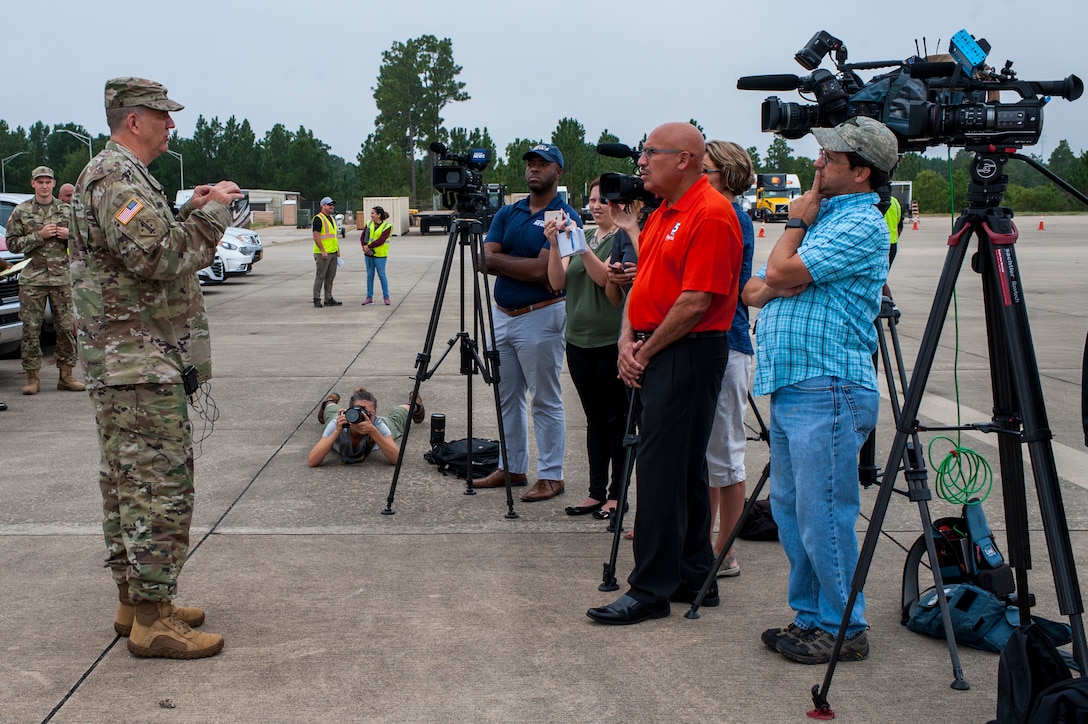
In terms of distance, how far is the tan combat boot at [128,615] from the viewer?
4.03 meters

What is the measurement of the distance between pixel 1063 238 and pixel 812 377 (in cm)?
3589

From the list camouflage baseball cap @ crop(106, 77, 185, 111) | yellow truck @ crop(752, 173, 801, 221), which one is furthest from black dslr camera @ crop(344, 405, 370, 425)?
yellow truck @ crop(752, 173, 801, 221)

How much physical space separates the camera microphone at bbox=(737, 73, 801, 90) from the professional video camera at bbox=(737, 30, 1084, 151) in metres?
0.19

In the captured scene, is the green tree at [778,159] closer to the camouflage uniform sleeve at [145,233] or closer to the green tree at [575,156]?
the green tree at [575,156]

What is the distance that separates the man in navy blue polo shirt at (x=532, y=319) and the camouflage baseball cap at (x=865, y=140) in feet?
7.66

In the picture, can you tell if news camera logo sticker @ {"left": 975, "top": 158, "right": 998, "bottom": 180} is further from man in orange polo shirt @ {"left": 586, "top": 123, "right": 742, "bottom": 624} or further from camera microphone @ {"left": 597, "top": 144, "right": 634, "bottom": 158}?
camera microphone @ {"left": 597, "top": 144, "right": 634, "bottom": 158}

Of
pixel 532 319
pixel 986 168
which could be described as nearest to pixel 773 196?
pixel 532 319

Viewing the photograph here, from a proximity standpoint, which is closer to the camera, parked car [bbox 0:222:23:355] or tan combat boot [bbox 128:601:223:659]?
tan combat boot [bbox 128:601:223:659]

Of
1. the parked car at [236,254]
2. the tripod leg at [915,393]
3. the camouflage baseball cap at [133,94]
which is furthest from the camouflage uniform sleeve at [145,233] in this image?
the parked car at [236,254]

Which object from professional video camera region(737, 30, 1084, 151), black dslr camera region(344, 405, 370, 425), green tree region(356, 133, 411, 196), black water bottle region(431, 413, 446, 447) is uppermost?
green tree region(356, 133, 411, 196)

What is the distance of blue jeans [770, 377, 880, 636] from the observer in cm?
365

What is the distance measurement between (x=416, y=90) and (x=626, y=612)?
9317 centimetres

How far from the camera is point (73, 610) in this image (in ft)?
14.1

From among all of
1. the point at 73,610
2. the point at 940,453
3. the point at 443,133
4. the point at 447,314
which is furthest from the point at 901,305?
the point at 443,133
